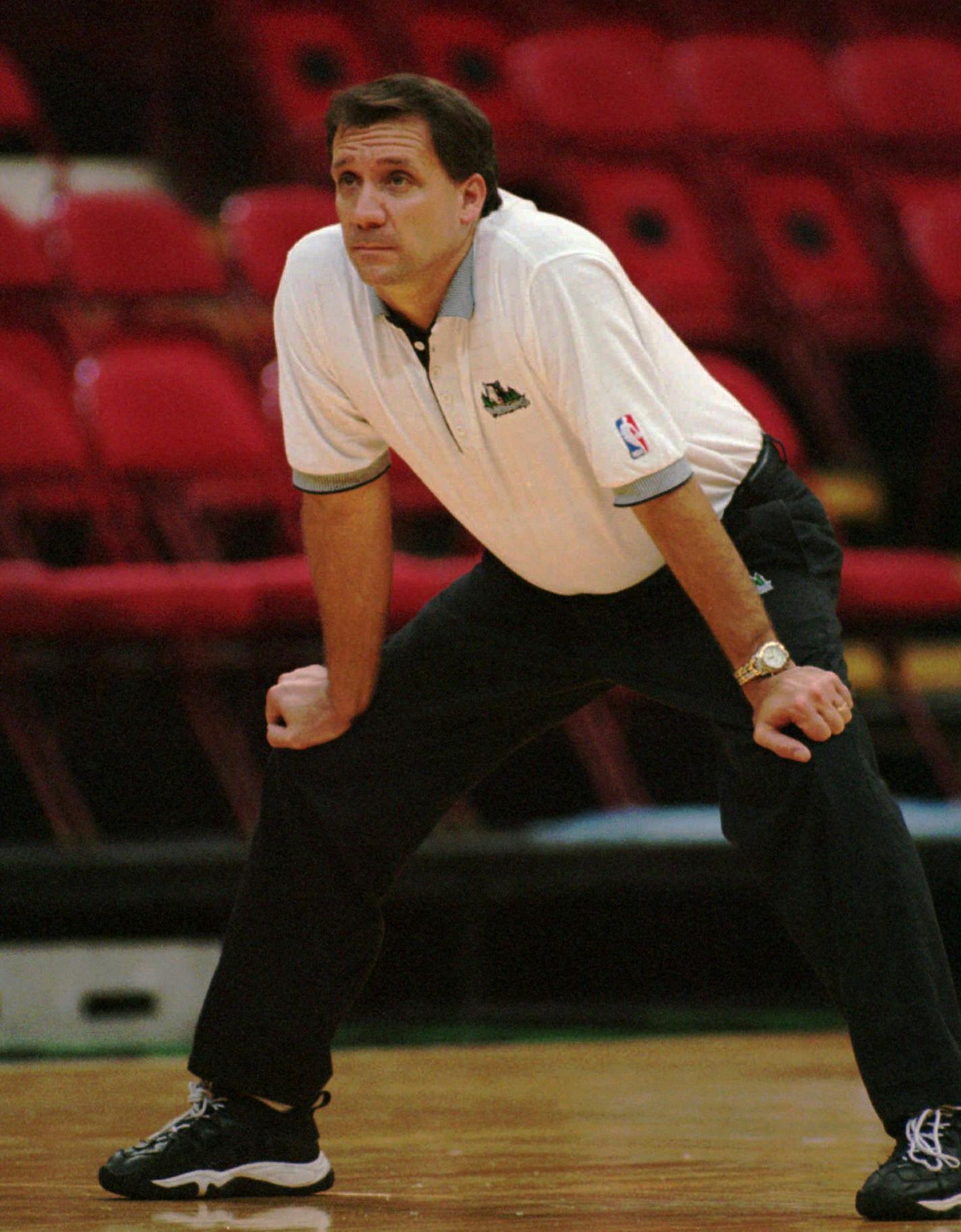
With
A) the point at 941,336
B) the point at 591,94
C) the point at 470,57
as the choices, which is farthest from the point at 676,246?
the point at 470,57

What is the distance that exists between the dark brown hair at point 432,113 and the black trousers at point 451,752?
35 centimetres

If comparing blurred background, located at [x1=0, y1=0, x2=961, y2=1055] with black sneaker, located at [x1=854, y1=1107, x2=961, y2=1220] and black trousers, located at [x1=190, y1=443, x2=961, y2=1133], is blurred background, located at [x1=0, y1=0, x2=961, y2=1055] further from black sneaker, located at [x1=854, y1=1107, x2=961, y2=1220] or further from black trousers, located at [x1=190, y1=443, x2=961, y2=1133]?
black sneaker, located at [x1=854, y1=1107, x2=961, y2=1220]

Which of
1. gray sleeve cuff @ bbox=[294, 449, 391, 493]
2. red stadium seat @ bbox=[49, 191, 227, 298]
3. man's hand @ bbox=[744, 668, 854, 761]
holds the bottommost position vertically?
red stadium seat @ bbox=[49, 191, 227, 298]

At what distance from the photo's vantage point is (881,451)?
4.16 m

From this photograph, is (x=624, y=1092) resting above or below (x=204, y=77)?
below

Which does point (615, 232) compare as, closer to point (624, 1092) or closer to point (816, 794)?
point (624, 1092)

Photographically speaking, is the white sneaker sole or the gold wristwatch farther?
the white sneaker sole

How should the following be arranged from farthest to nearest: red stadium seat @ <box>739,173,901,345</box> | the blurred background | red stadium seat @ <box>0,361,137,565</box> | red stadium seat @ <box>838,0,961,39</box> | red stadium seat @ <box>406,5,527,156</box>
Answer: red stadium seat @ <box>838,0,961,39</box> → red stadium seat @ <box>406,5,527,156</box> → red stadium seat @ <box>739,173,901,345</box> → red stadium seat @ <box>0,361,137,565</box> → the blurred background

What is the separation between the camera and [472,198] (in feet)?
5.18

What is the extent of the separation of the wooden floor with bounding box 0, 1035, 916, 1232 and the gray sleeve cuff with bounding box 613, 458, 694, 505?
1.74 feet

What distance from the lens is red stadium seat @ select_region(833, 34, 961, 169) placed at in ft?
14.5

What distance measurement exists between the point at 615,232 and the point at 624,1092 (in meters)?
2.19

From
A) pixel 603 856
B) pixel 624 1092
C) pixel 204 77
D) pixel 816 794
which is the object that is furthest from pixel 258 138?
pixel 816 794

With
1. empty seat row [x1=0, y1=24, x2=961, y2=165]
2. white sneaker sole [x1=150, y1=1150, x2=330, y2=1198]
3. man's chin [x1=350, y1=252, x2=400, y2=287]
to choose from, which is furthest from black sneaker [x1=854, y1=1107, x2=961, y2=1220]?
empty seat row [x1=0, y1=24, x2=961, y2=165]
